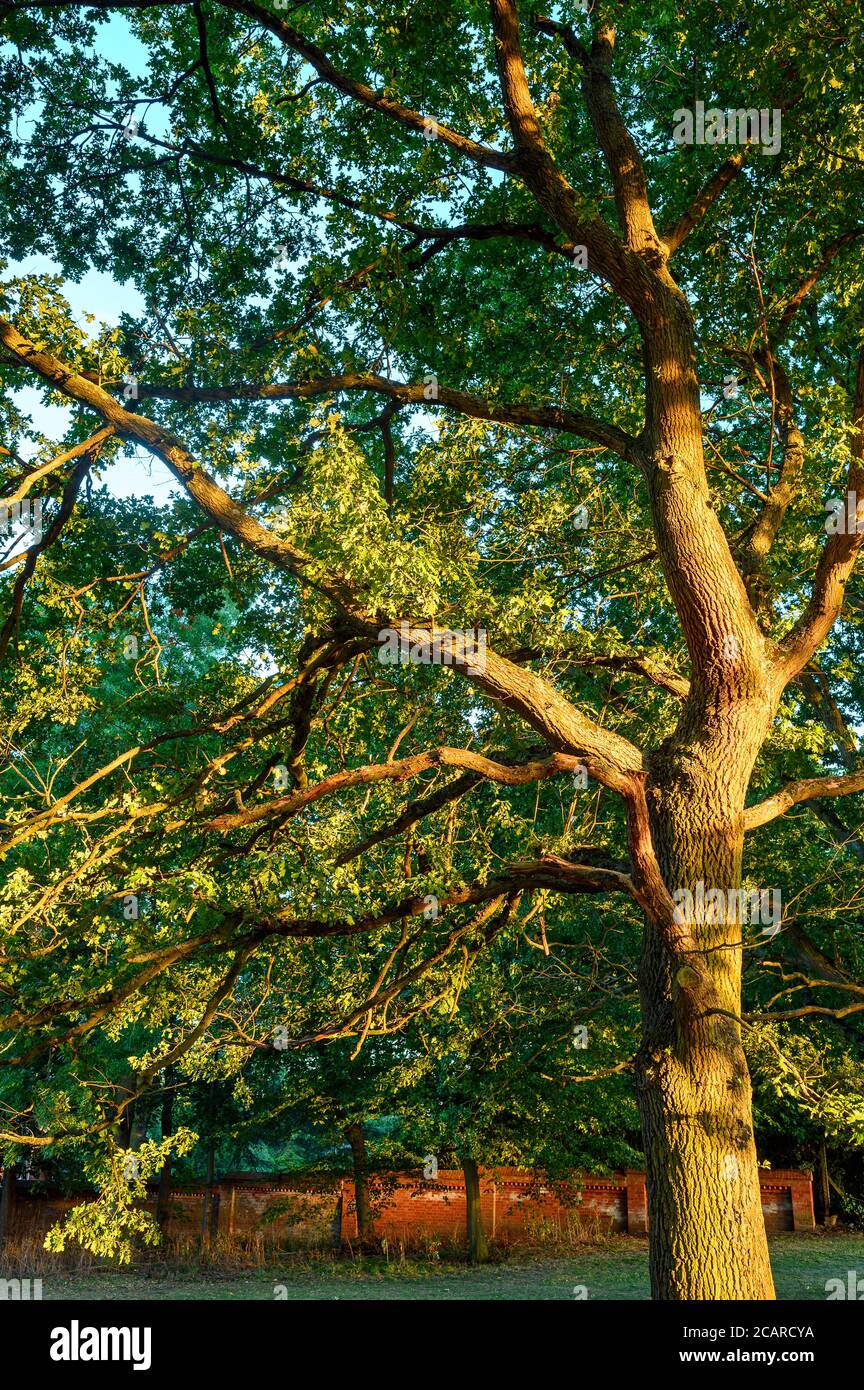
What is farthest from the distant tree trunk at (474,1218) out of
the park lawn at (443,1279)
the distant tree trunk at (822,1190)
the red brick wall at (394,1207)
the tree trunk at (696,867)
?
the tree trunk at (696,867)

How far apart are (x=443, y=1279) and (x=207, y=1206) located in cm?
564

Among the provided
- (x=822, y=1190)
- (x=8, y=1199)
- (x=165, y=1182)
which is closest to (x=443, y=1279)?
(x=165, y=1182)

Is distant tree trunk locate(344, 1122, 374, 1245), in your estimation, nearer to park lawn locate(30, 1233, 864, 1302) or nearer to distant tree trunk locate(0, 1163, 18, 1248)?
park lawn locate(30, 1233, 864, 1302)

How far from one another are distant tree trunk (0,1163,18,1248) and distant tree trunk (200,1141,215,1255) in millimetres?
3795

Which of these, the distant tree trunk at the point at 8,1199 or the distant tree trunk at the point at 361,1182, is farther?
the distant tree trunk at the point at 8,1199

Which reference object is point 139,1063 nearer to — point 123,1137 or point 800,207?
point 800,207

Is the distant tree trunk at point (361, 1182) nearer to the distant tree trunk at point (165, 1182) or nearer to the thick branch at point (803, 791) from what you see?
the distant tree trunk at point (165, 1182)

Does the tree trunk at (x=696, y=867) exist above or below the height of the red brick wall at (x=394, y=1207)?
above

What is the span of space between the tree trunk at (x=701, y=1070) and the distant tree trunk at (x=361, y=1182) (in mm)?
15007

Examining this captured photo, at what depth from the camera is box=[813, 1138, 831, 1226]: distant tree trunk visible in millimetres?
25547

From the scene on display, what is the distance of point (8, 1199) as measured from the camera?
21.9m

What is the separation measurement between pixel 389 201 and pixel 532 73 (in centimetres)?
183

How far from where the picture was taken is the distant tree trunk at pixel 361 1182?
20.6 m

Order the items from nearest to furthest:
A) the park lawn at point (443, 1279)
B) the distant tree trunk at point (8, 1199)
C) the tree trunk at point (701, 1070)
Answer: the tree trunk at point (701, 1070), the park lawn at point (443, 1279), the distant tree trunk at point (8, 1199)
